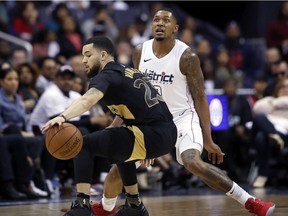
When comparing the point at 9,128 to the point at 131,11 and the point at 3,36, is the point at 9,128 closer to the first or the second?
the point at 3,36

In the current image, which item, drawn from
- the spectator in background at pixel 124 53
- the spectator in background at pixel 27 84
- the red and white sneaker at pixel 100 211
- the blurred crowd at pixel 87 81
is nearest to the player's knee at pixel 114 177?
the red and white sneaker at pixel 100 211

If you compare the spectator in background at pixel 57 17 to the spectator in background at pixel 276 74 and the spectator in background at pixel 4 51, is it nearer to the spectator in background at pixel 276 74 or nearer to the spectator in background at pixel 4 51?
the spectator in background at pixel 4 51

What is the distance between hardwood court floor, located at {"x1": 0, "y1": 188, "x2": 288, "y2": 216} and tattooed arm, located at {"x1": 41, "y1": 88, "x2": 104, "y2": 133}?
6.70 ft

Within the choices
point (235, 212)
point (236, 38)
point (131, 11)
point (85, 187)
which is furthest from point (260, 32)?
point (85, 187)

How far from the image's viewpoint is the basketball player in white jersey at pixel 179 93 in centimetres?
796

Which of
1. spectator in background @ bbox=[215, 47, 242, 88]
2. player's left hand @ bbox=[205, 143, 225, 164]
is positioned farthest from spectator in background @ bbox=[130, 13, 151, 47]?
player's left hand @ bbox=[205, 143, 225, 164]

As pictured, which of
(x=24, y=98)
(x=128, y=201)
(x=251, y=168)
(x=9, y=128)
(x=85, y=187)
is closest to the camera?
(x=85, y=187)

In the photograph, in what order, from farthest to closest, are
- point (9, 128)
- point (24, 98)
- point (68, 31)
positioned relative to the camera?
point (68, 31) < point (24, 98) < point (9, 128)

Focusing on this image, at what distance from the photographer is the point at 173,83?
8.27 metres

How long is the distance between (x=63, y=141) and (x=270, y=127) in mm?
6607

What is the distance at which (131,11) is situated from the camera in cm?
1758

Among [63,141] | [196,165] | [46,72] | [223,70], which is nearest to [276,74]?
[223,70]

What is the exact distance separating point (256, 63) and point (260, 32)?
7.60 ft

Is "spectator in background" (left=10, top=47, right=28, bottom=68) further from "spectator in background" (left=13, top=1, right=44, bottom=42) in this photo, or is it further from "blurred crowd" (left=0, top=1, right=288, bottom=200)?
"spectator in background" (left=13, top=1, right=44, bottom=42)
